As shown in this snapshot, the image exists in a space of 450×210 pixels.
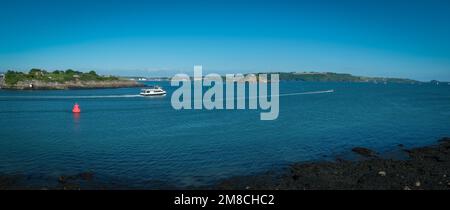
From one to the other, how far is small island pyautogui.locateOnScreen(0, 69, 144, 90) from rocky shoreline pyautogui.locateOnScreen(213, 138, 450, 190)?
436ft

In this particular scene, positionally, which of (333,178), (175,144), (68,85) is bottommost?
(175,144)

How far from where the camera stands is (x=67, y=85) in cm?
14900

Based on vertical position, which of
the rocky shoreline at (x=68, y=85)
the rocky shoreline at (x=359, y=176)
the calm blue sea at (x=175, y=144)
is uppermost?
the rocky shoreline at (x=68, y=85)

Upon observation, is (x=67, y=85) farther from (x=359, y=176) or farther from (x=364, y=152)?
Result: (x=359, y=176)

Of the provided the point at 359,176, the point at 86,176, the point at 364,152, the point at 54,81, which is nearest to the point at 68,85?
the point at 54,81

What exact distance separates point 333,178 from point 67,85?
146645 millimetres

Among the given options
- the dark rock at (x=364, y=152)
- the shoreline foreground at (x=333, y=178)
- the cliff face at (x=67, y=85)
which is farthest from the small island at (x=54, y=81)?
the dark rock at (x=364, y=152)

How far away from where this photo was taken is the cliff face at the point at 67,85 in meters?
134

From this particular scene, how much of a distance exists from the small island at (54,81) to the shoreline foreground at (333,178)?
12868 cm

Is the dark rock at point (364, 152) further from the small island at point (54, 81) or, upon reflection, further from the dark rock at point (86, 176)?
the small island at point (54, 81)
